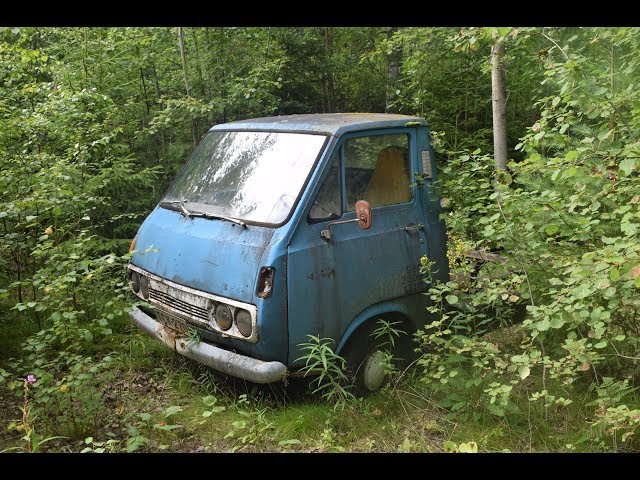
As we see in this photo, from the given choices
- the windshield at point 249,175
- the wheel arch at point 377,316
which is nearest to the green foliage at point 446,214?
the wheel arch at point 377,316

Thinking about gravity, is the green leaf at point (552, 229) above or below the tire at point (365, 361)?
above

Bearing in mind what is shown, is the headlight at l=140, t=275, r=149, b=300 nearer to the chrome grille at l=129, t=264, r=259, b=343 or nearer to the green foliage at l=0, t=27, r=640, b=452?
the chrome grille at l=129, t=264, r=259, b=343

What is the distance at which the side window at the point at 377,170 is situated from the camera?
446 cm

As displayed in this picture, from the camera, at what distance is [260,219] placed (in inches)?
164

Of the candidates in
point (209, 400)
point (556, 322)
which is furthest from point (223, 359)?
point (556, 322)

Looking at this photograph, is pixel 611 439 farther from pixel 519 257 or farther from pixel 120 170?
pixel 120 170

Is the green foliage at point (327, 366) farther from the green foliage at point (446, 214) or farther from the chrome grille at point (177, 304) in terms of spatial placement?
the chrome grille at point (177, 304)

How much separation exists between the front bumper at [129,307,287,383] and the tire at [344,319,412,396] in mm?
659

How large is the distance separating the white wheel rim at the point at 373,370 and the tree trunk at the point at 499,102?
128 inches

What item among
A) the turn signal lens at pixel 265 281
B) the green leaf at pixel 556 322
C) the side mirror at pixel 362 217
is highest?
the side mirror at pixel 362 217

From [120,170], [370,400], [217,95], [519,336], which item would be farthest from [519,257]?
[217,95]

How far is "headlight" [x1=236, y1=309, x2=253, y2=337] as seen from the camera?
12.6ft

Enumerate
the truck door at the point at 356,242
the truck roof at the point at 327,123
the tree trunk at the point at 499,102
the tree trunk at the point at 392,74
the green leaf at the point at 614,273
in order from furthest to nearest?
the tree trunk at the point at 392,74 < the tree trunk at the point at 499,102 < the truck roof at the point at 327,123 < the truck door at the point at 356,242 < the green leaf at the point at 614,273

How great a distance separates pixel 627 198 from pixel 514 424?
176 cm
